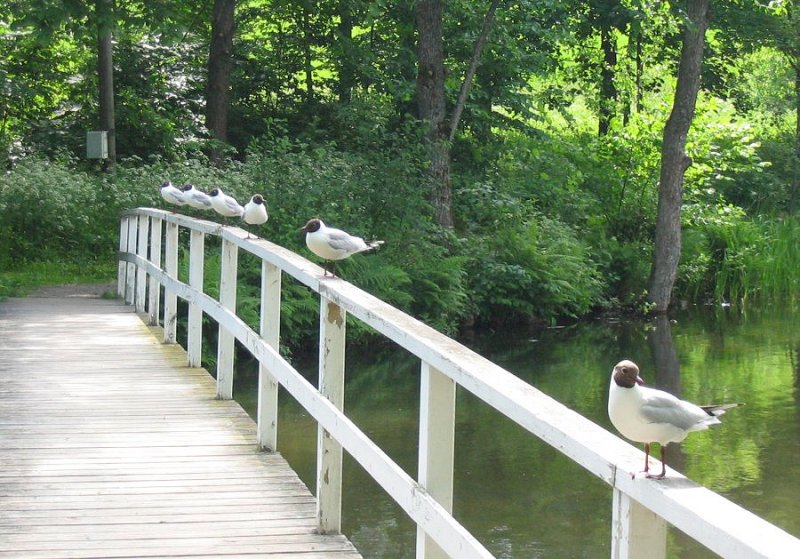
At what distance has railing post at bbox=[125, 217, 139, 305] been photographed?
14311 millimetres

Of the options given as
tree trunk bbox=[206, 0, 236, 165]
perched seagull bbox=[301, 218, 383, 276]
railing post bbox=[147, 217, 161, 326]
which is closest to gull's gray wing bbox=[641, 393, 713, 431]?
perched seagull bbox=[301, 218, 383, 276]

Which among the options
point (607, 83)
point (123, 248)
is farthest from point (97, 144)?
point (607, 83)

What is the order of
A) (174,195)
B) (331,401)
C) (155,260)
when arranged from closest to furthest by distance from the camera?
(331,401) < (155,260) < (174,195)

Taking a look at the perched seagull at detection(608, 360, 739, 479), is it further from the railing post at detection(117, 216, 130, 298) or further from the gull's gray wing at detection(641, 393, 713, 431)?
the railing post at detection(117, 216, 130, 298)

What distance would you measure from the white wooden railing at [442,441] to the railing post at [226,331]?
185 mm

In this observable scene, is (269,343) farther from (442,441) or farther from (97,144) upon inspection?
(97,144)

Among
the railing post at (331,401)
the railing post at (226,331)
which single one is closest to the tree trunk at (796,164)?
the railing post at (226,331)

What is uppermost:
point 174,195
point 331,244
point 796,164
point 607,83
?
point 607,83

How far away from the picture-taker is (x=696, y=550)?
9055mm

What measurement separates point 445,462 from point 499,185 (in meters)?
20.4

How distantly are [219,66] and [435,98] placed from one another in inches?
196

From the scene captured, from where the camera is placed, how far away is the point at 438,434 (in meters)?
3.73

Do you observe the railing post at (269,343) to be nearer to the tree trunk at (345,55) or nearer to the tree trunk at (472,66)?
the tree trunk at (472,66)

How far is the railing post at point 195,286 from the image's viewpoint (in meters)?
9.23
